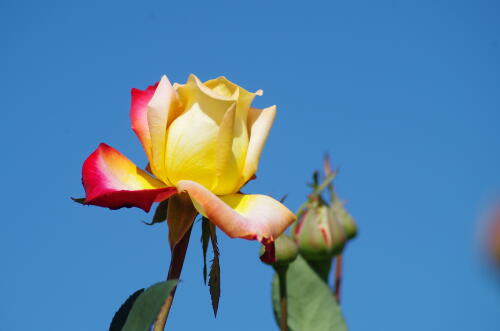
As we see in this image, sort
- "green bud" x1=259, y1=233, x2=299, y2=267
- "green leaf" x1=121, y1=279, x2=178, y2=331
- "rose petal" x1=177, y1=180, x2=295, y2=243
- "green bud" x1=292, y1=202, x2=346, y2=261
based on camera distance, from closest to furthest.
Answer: "green leaf" x1=121, y1=279, x2=178, y2=331, "rose petal" x1=177, y1=180, x2=295, y2=243, "green bud" x1=259, y1=233, x2=299, y2=267, "green bud" x1=292, y1=202, x2=346, y2=261

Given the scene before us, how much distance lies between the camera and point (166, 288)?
2.31ft

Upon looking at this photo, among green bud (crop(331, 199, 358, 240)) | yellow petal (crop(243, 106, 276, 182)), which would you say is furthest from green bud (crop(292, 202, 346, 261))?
yellow petal (crop(243, 106, 276, 182))

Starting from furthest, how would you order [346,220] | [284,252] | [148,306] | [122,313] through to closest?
1. [346,220]
2. [284,252]
3. [122,313]
4. [148,306]

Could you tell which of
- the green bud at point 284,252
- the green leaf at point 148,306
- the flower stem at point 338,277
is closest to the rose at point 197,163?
the green leaf at point 148,306

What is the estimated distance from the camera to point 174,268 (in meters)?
0.82

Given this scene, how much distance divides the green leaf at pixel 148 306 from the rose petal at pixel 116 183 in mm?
116

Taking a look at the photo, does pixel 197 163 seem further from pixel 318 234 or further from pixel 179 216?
pixel 318 234

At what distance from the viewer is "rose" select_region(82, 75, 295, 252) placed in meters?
0.82

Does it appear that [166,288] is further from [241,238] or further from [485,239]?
[485,239]

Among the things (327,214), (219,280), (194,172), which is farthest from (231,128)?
(327,214)

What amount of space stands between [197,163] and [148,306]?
21 centimetres

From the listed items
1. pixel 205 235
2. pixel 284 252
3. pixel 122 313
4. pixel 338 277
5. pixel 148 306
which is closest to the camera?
pixel 148 306

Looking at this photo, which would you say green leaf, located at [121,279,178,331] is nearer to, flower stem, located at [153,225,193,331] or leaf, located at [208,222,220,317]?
flower stem, located at [153,225,193,331]

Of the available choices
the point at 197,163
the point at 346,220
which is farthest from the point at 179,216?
the point at 346,220
